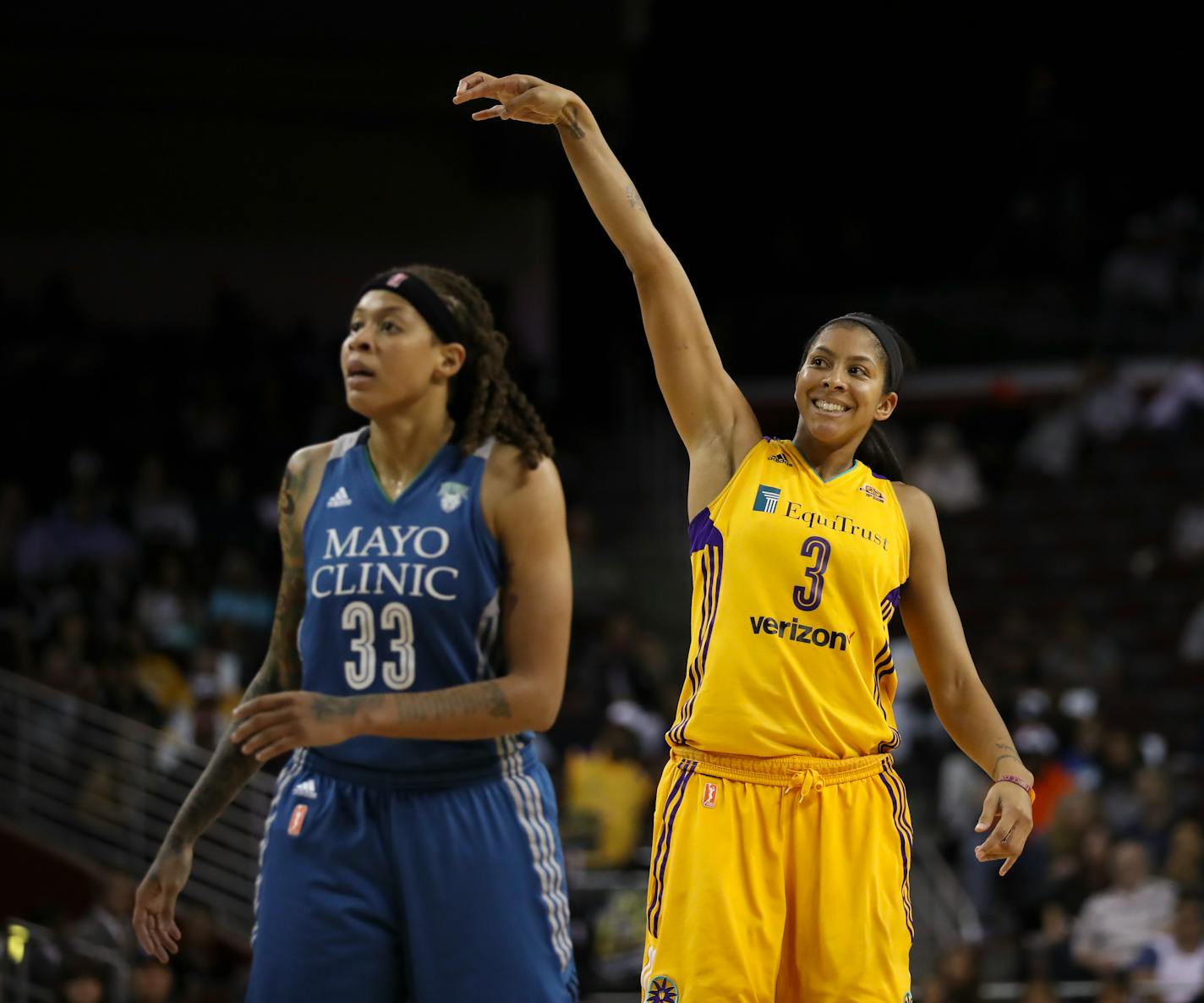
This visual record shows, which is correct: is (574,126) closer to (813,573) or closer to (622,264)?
(813,573)

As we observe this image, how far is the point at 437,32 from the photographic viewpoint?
17359mm

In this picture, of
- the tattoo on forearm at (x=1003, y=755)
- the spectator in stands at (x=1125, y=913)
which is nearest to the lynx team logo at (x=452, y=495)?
the tattoo on forearm at (x=1003, y=755)

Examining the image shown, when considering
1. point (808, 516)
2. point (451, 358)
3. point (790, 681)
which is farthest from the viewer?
point (451, 358)

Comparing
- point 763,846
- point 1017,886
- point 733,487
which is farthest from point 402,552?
point 1017,886

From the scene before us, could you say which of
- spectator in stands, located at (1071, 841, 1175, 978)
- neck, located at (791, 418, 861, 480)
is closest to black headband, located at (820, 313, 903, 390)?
neck, located at (791, 418, 861, 480)

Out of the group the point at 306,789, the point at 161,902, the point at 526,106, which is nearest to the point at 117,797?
the point at 161,902

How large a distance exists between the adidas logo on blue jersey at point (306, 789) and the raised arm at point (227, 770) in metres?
0.12

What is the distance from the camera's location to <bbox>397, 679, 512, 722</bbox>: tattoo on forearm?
4227mm

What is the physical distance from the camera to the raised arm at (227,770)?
14.7 feet

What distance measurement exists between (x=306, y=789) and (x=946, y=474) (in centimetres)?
1376

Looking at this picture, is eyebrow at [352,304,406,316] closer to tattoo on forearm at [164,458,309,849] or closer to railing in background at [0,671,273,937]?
tattoo on forearm at [164,458,309,849]

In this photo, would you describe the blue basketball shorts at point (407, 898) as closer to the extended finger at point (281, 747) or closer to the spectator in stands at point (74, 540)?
the extended finger at point (281, 747)

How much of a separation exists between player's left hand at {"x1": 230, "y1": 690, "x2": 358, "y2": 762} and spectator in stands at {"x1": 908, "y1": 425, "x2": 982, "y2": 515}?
13.7 meters

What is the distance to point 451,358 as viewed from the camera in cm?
470
